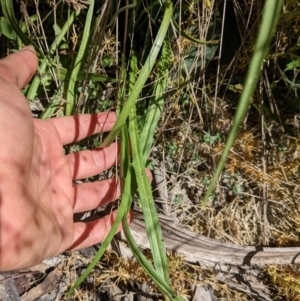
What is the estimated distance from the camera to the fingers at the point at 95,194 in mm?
1237

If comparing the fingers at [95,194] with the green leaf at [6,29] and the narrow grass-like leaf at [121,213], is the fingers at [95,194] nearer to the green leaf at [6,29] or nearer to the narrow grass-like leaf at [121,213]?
the narrow grass-like leaf at [121,213]

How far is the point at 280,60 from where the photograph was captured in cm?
134

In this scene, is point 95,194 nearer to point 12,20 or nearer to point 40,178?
point 40,178

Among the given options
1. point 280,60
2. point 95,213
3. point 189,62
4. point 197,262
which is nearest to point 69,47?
point 189,62

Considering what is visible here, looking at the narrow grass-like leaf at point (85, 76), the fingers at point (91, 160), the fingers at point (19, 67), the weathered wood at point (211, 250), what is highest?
the fingers at point (19, 67)

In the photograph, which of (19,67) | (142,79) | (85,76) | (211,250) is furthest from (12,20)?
(211,250)

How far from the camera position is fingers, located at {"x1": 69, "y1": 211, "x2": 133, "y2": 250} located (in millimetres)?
1239

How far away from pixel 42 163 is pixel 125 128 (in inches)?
9.0

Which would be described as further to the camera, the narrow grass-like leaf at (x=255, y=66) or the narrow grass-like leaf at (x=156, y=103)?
the narrow grass-like leaf at (x=156, y=103)

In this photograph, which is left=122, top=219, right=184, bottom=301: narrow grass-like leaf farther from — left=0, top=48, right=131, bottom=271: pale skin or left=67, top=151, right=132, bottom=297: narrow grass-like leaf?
left=0, top=48, right=131, bottom=271: pale skin

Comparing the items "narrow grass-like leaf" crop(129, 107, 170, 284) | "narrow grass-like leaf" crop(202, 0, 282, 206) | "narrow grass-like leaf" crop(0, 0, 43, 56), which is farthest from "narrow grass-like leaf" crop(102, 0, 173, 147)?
"narrow grass-like leaf" crop(202, 0, 282, 206)

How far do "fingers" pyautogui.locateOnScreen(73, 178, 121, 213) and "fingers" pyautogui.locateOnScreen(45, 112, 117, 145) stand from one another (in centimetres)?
13

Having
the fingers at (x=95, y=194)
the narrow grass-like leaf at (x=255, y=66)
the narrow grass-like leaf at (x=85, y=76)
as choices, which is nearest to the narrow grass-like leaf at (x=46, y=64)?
the narrow grass-like leaf at (x=85, y=76)

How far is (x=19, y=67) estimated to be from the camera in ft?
3.68
